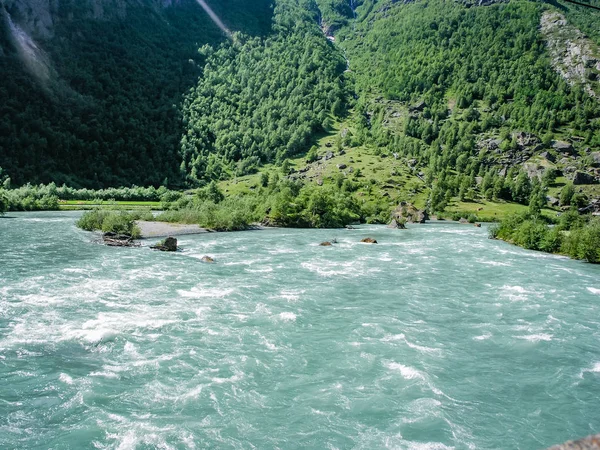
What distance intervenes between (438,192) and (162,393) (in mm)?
177992

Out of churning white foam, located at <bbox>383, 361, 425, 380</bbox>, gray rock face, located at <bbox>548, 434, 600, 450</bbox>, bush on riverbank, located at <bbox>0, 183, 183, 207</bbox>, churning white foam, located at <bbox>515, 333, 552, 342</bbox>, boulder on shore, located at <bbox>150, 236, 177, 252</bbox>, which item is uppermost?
gray rock face, located at <bbox>548, 434, 600, 450</bbox>

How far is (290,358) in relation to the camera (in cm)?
2439

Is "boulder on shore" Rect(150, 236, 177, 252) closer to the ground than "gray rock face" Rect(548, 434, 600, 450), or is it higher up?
closer to the ground

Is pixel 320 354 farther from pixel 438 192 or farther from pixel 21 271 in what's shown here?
pixel 438 192

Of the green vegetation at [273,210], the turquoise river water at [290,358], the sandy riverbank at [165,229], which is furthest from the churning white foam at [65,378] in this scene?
the green vegetation at [273,210]

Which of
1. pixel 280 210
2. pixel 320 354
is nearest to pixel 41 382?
pixel 320 354

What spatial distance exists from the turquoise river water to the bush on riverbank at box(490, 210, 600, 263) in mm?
17620

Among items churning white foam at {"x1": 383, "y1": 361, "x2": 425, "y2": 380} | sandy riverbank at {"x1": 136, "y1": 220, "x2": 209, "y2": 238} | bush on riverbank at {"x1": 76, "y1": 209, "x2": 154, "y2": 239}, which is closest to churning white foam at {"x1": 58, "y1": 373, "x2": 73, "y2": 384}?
churning white foam at {"x1": 383, "y1": 361, "x2": 425, "y2": 380}

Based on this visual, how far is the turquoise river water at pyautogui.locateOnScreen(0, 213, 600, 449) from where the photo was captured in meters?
Answer: 17.5

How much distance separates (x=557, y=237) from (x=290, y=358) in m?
65.2

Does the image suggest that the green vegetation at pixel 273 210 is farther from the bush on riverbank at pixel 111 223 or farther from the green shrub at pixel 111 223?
the green shrub at pixel 111 223

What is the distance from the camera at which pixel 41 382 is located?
20344 mm

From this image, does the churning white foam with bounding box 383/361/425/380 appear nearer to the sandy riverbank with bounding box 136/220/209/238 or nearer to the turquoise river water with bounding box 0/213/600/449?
the turquoise river water with bounding box 0/213/600/449

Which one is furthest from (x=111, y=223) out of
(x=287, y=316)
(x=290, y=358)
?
(x=290, y=358)
